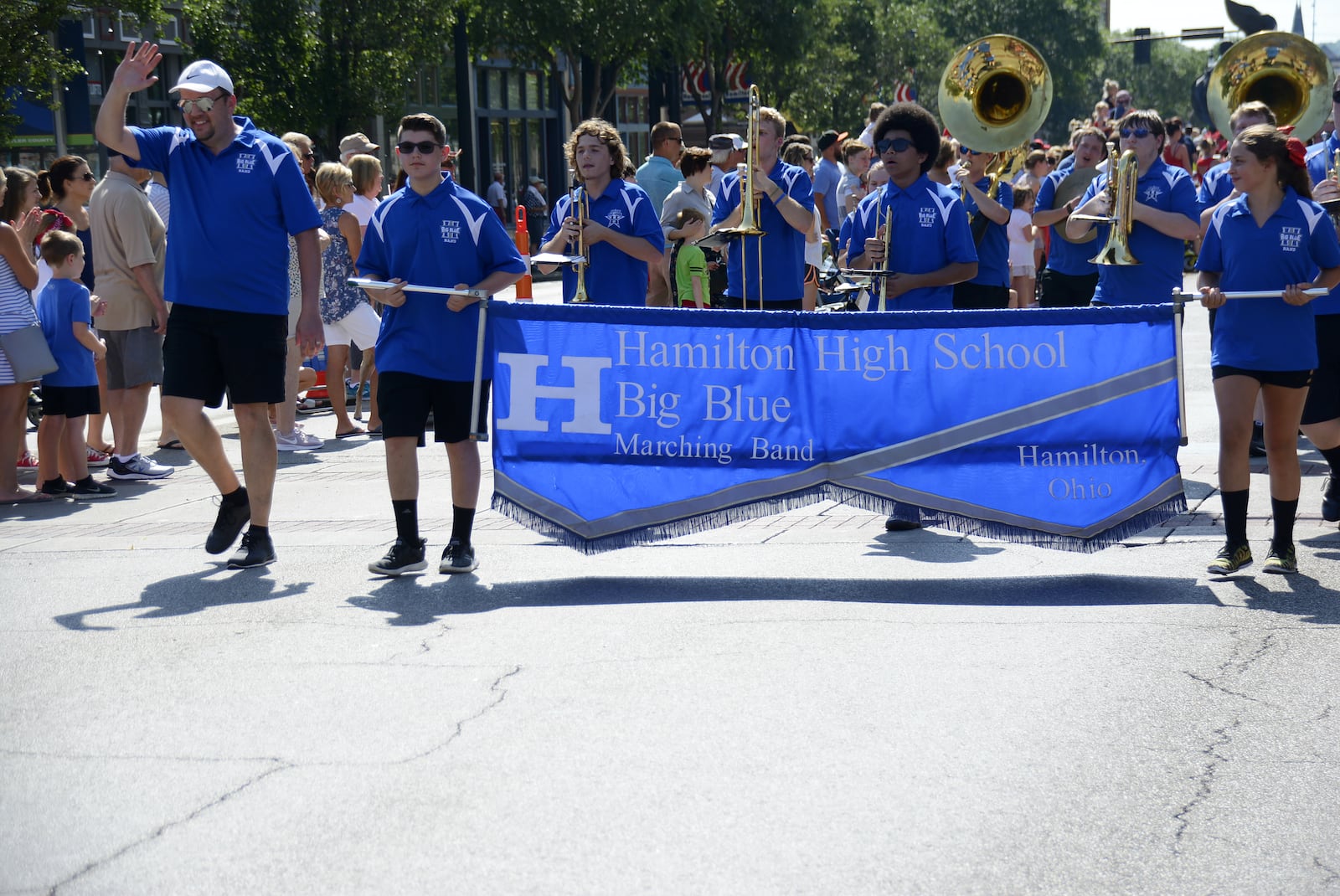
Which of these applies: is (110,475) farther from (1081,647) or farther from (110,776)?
(1081,647)

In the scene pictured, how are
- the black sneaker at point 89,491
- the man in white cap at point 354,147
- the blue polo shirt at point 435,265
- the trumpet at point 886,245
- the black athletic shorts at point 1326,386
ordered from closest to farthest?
the blue polo shirt at point 435,265 → the black athletic shorts at point 1326,386 → the trumpet at point 886,245 → the black sneaker at point 89,491 → the man in white cap at point 354,147

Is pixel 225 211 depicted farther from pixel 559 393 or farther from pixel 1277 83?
pixel 1277 83

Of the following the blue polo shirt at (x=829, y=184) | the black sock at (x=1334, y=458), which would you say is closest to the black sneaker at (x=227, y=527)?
the black sock at (x=1334, y=458)

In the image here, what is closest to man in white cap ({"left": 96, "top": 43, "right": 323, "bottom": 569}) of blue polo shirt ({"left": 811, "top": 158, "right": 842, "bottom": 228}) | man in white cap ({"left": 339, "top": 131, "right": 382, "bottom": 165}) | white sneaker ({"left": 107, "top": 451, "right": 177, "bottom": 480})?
white sneaker ({"left": 107, "top": 451, "right": 177, "bottom": 480})

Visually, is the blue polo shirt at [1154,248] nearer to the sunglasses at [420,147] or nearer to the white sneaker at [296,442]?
the sunglasses at [420,147]

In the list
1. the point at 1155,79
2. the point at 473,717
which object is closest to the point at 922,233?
the point at 473,717

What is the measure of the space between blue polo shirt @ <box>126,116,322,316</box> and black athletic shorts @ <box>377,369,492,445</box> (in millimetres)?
775

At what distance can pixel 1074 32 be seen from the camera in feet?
286

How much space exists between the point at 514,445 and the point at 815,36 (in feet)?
121

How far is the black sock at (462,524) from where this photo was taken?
7.08 m

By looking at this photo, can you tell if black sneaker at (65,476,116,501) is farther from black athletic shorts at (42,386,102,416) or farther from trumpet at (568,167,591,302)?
trumpet at (568,167,591,302)

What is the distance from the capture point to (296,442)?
11406 millimetres

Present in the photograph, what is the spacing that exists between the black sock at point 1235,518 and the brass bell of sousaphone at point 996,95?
15.0 feet

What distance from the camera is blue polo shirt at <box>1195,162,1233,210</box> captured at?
363 inches
